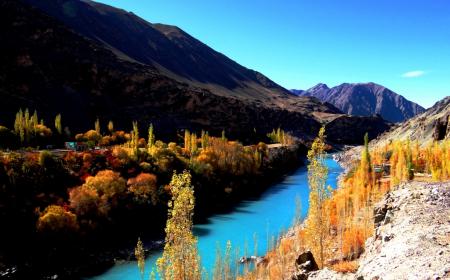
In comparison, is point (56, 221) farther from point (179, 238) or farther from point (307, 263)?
point (179, 238)

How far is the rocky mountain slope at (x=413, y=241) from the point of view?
540 inches

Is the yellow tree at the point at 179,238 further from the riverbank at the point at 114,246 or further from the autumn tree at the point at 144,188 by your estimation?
the autumn tree at the point at 144,188

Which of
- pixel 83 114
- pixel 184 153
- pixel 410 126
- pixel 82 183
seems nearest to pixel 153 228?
pixel 82 183

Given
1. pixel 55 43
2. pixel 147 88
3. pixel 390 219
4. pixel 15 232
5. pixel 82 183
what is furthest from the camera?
pixel 147 88

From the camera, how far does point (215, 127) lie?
14675 cm

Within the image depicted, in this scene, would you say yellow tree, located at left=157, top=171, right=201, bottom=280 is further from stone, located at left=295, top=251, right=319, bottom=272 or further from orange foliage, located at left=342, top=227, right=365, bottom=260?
orange foliage, located at left=342, top=227, right=365, bottom=260

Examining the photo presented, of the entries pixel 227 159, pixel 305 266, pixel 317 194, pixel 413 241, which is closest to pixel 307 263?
pixel 305 266

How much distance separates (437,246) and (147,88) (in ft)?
452

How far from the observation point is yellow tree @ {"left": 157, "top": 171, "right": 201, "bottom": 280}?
14.0m

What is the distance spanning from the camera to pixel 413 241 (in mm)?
16078

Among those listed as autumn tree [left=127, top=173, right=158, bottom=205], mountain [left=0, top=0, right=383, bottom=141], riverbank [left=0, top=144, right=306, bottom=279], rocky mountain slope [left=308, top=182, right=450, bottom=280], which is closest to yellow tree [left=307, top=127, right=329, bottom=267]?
rocky mountain slope [left=308, top=182, right=450, bottom=280]

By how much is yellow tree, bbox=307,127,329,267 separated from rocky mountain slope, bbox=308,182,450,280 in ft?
10.6

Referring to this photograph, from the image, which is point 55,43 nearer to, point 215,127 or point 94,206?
point 215,127

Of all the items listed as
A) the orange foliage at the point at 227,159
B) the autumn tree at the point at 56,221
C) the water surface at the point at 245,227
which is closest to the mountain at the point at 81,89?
the orange foliage at the point at 227,159
